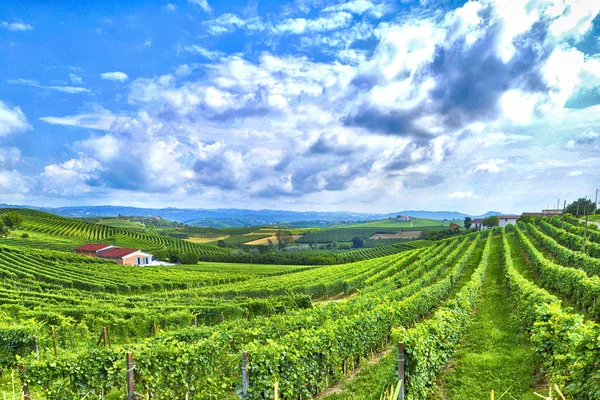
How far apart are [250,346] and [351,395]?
366cm

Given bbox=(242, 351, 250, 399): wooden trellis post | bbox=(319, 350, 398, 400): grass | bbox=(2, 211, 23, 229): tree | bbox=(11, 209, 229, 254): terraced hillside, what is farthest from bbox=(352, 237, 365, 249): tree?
bbox=(242, 351, 250, 399): wooden trellis post

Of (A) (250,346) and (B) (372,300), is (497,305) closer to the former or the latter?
(B) (372,300)

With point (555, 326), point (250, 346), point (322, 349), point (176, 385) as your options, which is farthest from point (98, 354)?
point (555, 326)

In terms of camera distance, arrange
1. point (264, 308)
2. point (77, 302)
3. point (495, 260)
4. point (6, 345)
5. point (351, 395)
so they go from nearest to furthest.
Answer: point (351, 395)
point (6, 345)
point (264, 308)
point (77, 302)
point (495, 260)

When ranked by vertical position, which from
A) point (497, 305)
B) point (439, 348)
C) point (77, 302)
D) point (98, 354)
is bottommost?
point (77, 302)

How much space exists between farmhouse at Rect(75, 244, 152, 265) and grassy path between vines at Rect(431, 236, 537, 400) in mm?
80657

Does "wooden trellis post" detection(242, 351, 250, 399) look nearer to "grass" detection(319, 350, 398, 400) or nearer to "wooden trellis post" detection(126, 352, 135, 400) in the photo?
"wooden trellis post" detection(126, 352, 135, 400)

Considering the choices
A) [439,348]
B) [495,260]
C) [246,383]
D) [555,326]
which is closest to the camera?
[246,383]

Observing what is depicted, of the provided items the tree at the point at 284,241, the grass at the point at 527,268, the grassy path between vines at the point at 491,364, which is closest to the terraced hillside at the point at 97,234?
the tree at the point at 284,241

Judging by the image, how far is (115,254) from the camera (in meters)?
78.6

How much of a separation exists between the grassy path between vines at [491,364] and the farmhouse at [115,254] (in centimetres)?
8066

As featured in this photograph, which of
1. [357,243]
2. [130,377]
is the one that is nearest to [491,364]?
[130,377]

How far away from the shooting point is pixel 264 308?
84.5ft

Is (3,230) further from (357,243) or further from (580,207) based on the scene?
(580,207)
